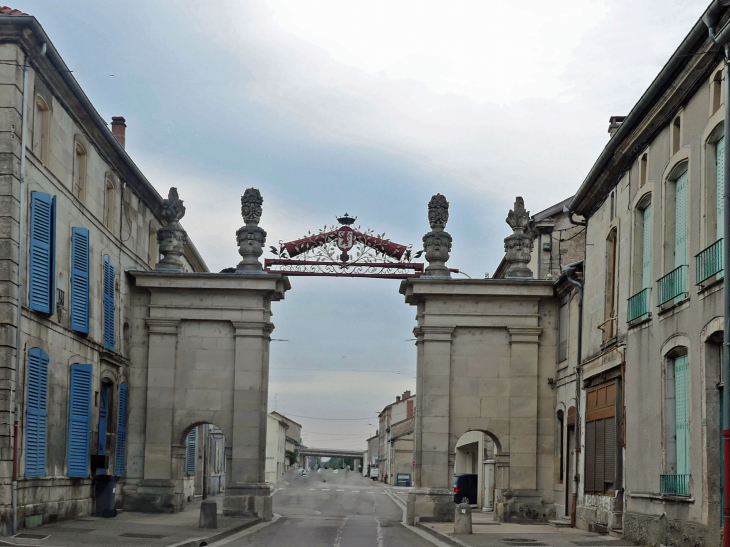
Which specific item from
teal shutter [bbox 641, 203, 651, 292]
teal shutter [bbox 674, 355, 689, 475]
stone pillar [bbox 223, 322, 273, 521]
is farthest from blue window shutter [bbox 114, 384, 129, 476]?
teal shutter [bbox 674, 355, 689, 475]

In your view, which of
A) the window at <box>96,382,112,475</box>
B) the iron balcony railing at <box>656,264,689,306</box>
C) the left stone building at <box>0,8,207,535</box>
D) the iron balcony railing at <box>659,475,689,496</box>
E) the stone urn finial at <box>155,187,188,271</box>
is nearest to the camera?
the iron balcony railing at <box>659,475,689,496</box>

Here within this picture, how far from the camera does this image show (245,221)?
29.8 metres

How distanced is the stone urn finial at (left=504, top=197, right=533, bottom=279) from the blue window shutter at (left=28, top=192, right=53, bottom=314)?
45.3ft

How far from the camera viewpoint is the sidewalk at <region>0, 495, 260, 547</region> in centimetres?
1811

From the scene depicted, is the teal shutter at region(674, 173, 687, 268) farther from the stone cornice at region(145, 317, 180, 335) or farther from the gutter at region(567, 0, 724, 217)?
the stone cornice at region(145, 317, 180, 335)

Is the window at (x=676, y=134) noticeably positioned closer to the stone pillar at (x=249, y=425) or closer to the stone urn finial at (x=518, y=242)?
the stone urn finial at (x=518, y=242)

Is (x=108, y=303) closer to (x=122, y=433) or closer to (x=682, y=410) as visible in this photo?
(x=122, y=433)

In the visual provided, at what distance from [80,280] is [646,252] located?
12.6 meters

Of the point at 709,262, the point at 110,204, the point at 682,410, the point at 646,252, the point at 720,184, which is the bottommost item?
Answer: the point at 682,410

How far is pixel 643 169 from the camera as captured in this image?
67.6 ft

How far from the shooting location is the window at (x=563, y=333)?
2845 centimetres

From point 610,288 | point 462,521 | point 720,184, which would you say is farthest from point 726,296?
point 462,521

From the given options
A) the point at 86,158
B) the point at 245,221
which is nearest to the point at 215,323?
the point at 245,221

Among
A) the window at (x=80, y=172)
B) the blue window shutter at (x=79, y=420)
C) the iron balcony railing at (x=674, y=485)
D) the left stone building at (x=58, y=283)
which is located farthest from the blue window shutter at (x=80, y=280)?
the iron balcony railing at (x=674, y=485)
